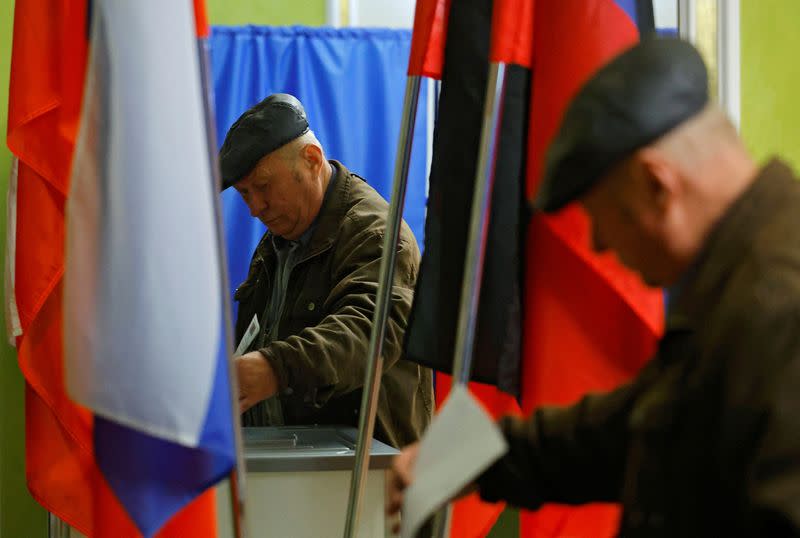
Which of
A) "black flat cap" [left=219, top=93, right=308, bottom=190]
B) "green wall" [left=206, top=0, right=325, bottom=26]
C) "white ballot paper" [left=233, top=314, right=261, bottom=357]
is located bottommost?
"white ballot paper" [left=233, top=314, right=261, bottom=357]

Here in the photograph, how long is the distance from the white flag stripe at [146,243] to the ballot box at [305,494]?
65 centimetres

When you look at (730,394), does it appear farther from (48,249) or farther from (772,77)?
(772,77)

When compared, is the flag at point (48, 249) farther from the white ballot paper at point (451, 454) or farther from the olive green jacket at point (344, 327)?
the white ballot paper at point (451, 454)

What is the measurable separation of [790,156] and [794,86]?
0.23 metres

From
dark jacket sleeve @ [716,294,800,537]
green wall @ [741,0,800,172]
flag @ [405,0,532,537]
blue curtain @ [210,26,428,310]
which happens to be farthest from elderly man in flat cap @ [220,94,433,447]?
dark jacket sleeve @ [716,294,800,537]

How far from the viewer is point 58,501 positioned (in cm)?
207

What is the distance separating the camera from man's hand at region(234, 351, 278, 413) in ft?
7.51

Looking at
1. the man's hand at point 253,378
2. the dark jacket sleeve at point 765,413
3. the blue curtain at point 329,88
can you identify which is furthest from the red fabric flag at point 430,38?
the blue curtain at point 329,88

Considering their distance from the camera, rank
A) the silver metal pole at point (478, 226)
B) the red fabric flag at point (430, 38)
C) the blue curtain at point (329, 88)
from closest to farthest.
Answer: the silver metal pole at point (478, 226) < the red fabric flag at point (430, 38) < the blue curtain at point (329, 88)

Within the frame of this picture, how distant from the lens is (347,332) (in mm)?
2357

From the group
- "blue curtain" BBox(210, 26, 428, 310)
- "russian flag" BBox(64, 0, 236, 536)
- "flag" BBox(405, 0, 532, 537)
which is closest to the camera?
"russian flag" BBox(64, 0, 236, 536)

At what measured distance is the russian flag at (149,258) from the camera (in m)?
1.53

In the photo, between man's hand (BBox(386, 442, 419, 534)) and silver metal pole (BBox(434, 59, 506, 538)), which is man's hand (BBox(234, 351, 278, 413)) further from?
man's hand (BBox(386, 442, 419, 534))

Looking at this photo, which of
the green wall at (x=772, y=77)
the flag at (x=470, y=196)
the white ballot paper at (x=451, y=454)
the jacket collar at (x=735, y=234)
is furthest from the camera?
the green wall at (x=772, y=77)
